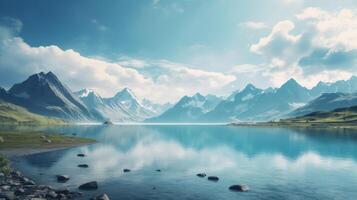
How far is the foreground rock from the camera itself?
52.9 metres

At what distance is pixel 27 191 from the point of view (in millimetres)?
57438

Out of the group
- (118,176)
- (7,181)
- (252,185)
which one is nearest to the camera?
(7,181)

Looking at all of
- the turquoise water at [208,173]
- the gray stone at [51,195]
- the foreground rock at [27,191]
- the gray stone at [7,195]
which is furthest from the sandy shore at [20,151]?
the gray stone at [51,195]

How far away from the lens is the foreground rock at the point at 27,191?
52.9 m

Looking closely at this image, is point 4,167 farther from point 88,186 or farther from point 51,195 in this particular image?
point 51,195

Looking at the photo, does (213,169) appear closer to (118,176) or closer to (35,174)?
(118,176)

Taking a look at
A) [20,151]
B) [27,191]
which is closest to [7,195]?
[27,191]

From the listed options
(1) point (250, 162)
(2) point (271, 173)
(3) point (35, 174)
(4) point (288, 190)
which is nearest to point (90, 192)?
(3) point (35, 174)

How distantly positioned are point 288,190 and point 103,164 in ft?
171

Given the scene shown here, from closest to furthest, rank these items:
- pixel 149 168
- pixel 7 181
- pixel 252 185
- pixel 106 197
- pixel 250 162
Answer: pixel 106 197, pixel 7 181, pixel 252 185, pixel 149 168, pixel 250 162

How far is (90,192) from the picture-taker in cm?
5944

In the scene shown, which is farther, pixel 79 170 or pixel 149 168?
pixel 149 168

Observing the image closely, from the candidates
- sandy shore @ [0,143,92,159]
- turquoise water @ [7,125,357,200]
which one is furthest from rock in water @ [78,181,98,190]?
sandy shore @ [0,143,92,159]

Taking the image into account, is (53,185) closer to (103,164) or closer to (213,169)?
(103,164)
